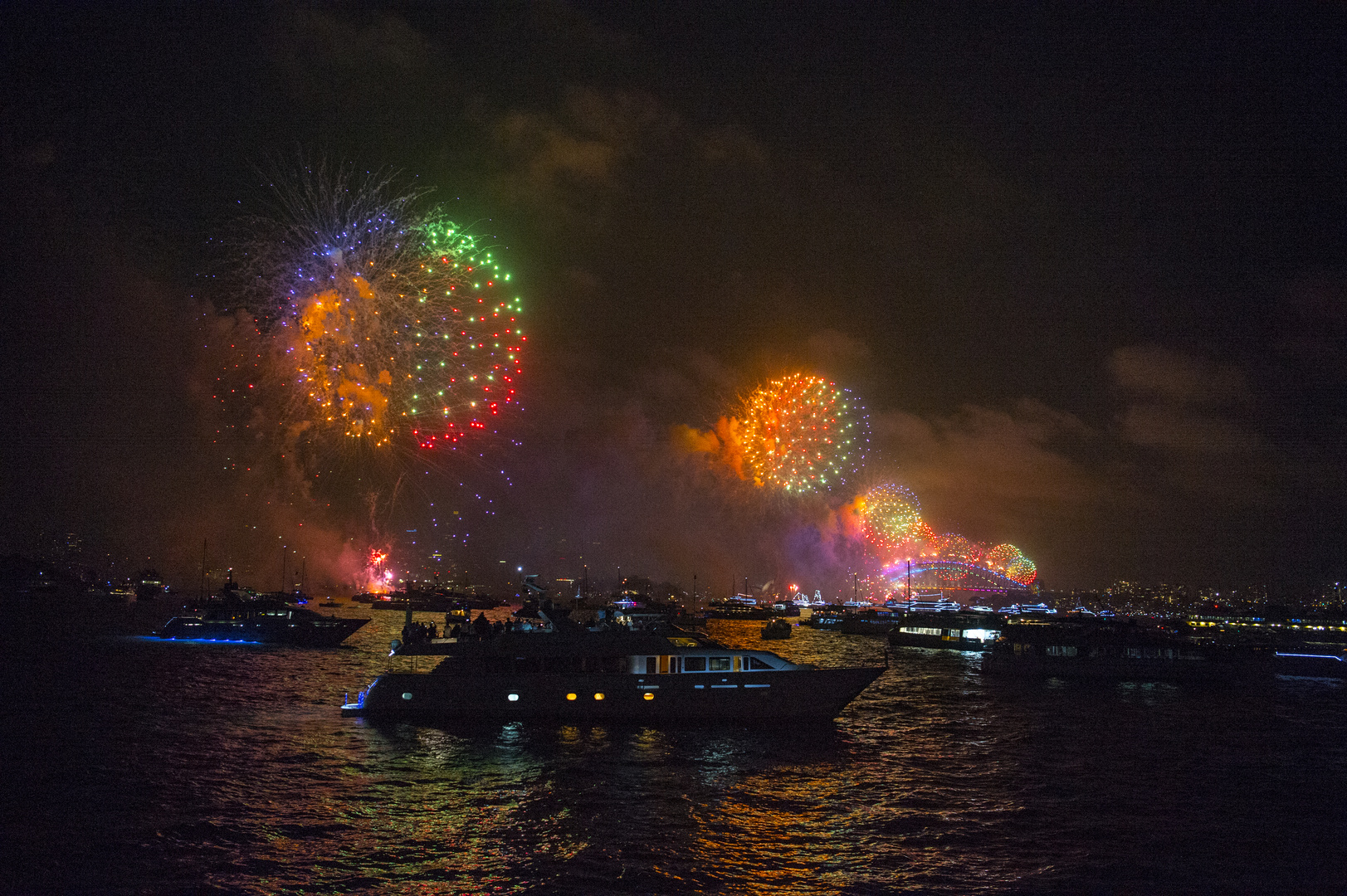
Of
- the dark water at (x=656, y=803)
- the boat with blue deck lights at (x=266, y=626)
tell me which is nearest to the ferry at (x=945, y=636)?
the dark water at (x=656, y=803)

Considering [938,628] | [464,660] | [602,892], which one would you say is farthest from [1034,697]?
[938,628]

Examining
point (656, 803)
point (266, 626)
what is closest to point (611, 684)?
point (656, 803)

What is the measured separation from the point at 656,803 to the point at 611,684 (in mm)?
11267

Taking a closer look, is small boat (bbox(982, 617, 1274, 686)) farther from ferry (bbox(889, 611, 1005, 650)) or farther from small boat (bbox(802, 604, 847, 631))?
small boat (bbox(802, 604, 847, 631))

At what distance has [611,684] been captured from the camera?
36781mm

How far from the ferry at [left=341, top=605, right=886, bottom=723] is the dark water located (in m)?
1.10

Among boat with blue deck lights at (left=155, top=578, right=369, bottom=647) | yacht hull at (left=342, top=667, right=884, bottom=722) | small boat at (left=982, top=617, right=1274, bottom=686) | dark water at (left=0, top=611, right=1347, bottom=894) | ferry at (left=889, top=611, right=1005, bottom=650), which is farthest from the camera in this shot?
ferry at (left=889, top=611, right=1005, bottom=650)

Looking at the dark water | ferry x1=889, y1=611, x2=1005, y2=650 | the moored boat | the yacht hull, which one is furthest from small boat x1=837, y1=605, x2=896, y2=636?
the yacht hull

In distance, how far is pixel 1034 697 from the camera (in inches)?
2192

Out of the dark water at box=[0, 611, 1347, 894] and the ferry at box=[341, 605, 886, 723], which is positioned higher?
the ferry at box=[341, 605, 886, 723]

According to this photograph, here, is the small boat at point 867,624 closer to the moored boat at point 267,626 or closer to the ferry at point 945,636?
the ferry at point 945,636

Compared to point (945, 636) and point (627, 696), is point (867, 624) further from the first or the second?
point (627, 696)

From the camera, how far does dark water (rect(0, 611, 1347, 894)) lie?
65.3 feet

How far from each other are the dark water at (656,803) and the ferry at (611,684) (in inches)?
43.2
